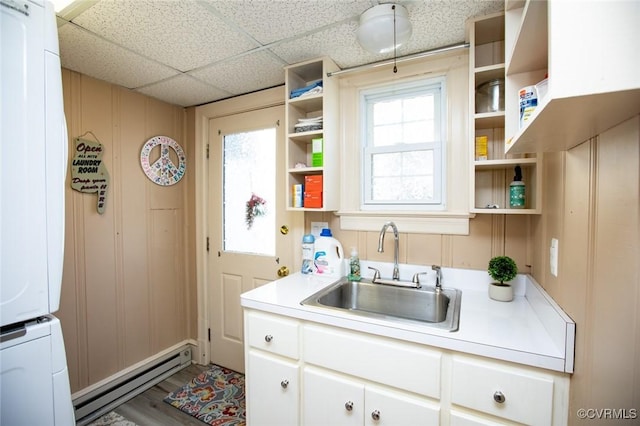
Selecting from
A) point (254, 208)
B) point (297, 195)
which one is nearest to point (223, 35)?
point (297, 195)

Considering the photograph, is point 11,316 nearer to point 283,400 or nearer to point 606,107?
point 283,400

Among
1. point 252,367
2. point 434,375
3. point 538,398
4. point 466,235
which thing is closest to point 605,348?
point 538,398

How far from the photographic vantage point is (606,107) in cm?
54

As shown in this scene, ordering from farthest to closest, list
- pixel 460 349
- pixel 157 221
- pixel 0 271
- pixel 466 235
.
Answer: pixel 157 221, pixel 466 235, pixel 460 349, pixel 0 271

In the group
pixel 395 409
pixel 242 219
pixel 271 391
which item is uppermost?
pixel 242 219

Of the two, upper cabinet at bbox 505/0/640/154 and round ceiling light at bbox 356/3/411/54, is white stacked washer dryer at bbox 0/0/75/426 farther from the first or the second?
upper cabinet at bbox 505/0/640/154

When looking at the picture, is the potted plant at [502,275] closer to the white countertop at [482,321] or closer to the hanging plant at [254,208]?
the white countertop at [482,321]

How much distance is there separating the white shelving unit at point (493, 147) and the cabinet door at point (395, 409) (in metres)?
0.87

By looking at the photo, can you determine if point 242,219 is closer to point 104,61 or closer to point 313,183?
point 313,183

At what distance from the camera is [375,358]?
1.14 m

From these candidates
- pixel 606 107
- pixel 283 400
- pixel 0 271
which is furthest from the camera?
pixel 283 400

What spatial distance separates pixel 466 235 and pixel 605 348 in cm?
92

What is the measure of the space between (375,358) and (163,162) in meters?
2.19

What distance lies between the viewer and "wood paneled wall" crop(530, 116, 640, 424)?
0.58 metres
